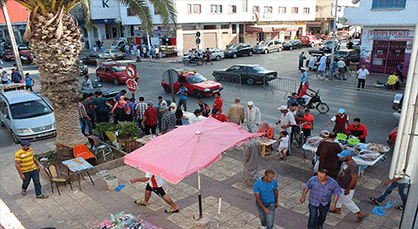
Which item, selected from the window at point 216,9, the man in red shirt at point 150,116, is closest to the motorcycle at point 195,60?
the window at point 216,9

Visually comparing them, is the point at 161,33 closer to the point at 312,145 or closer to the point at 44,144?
the point at 44,144

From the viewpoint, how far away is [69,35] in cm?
926

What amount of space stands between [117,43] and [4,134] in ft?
110

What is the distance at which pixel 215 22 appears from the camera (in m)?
43.2

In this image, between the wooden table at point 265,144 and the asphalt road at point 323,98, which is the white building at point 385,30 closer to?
the asphalt road at point 323,98

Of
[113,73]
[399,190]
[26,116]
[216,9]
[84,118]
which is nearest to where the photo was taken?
[399,190]

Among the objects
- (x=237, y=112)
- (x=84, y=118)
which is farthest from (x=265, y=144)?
(x=84, y=118)

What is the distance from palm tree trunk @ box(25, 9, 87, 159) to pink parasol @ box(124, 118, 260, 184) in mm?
4158

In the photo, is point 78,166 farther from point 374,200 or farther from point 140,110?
point 374,200

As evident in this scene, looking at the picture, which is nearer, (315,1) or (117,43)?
(117,43)

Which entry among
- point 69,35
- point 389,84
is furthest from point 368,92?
point 69,35

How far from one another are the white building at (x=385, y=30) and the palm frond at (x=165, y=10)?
656 inches

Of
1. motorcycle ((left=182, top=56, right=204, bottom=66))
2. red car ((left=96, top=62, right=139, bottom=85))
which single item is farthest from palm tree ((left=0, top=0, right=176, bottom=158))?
motorcycle ((left=182, top=56, right=204, bottom=66))

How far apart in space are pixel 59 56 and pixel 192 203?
5.42 meters
